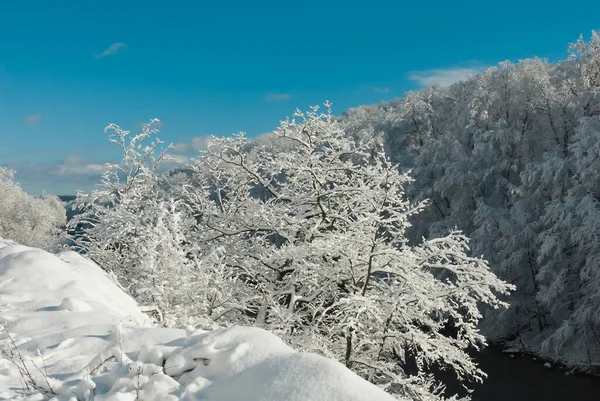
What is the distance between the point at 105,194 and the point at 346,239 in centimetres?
1423

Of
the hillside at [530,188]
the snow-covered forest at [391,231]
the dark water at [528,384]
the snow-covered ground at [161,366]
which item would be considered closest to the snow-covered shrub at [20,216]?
the snow-covered forest at [391,231]

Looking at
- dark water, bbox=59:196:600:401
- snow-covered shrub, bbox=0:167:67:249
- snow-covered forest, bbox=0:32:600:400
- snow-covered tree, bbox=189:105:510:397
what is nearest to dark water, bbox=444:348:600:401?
dark water, bbox=59:196:600:401

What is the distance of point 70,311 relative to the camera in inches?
215

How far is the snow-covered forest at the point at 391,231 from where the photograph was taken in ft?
28.5

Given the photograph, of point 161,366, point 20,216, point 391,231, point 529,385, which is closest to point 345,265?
point 391,231

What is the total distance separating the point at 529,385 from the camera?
18969mm

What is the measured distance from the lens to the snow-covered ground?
3283mm

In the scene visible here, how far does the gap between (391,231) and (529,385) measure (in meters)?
14.5

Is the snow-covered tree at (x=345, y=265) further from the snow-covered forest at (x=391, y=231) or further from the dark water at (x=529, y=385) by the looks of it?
the dark water at (x=529, y=385)

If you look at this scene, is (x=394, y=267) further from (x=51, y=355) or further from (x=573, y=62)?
(x=573, y=62)

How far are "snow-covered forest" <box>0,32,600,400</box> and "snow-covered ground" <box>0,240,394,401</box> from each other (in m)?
2.81

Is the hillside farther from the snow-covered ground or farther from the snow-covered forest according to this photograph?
the snow-covered ground

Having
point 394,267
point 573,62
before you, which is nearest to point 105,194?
point 394,267

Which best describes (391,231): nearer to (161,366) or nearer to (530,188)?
(161,366)
